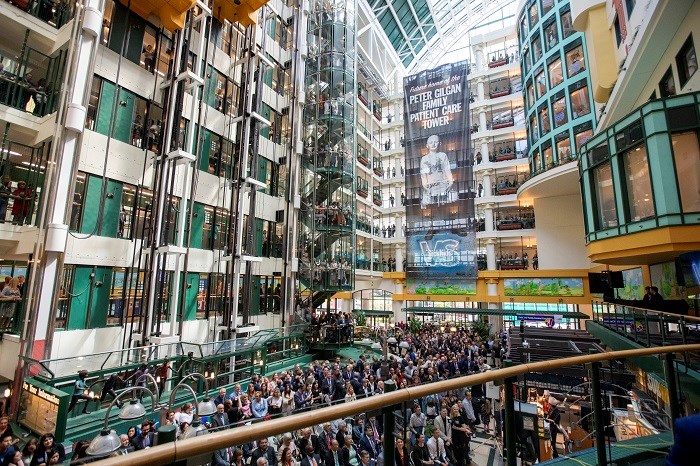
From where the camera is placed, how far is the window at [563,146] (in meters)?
22.7

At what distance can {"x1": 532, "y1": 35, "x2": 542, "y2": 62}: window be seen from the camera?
84.0 ft

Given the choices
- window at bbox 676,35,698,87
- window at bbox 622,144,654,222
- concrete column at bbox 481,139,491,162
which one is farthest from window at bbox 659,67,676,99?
concrete column at bbox 481,139,491,162

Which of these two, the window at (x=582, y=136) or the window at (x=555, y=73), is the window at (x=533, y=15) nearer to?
the window at (x=555, y=73)

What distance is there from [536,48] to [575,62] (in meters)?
4.17

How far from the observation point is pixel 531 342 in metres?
16.8

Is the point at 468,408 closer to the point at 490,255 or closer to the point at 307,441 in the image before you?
the point at 307,441

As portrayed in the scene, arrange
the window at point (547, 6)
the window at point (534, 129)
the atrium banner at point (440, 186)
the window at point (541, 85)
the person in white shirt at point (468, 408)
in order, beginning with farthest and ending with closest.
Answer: the atrium banner at point (440, 186) < the window at point (534, 129) < the window at point (541, 85) < the window at point (547, 6) < the person in white shirt at point (468, 408)

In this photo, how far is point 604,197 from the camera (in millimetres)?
12867

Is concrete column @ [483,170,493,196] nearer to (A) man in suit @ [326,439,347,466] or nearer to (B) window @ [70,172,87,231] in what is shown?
(B) window @ [70,172,87,231]

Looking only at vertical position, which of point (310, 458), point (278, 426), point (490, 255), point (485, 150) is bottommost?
point (310, 458)

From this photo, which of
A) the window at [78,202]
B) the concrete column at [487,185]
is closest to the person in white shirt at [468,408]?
the window at [78,202]

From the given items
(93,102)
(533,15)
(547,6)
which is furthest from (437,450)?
(533,15)

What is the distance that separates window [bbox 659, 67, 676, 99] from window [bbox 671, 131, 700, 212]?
2.96 metres

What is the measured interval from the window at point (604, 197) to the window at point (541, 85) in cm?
1443
